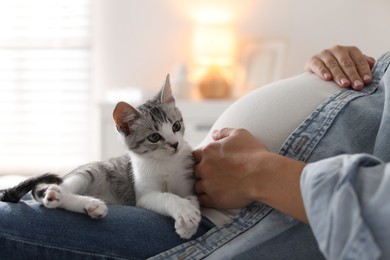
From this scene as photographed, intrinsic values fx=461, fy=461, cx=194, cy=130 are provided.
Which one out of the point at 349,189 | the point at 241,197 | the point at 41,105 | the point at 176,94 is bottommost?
the point at 41,105

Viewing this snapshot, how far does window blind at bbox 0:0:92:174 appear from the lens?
3.12 metres

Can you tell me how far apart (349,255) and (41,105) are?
116 inches

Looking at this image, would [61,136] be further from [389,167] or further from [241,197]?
[389,167]

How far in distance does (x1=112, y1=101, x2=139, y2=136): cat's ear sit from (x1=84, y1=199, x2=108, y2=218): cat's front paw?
249 mm

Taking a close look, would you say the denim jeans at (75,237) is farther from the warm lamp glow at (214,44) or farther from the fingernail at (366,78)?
the warm lamp glow at (214,44)

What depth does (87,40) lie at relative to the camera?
313 centimetres

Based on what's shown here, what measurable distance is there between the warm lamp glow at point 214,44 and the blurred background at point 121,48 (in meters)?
0.04

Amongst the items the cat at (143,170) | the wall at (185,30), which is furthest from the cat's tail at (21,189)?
the wall at (185,30)

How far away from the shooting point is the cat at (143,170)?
98 centimetres

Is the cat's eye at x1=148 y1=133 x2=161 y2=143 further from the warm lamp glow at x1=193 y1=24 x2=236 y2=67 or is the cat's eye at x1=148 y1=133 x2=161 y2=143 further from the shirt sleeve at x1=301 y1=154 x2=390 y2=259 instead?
the warm lamp glow at x1=193 y1=24 x2=236 y2=67

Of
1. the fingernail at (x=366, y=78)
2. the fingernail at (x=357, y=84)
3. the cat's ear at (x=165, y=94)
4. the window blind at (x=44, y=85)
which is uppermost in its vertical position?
the fingernail at (x=366, y=78)

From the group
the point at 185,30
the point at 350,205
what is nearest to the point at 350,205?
the point at 350,205

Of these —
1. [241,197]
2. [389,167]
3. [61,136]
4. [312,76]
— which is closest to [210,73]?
[61,136]

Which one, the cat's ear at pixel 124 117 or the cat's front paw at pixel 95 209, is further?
the cat's ear at pixel 124 117
